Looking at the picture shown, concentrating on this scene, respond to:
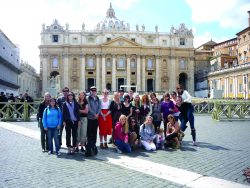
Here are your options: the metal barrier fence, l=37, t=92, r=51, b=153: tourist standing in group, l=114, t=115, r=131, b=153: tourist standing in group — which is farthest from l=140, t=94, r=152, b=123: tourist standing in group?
the metal barrier fence

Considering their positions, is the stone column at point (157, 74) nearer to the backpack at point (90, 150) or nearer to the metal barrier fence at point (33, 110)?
the metal barrier fence at point (33, 110)

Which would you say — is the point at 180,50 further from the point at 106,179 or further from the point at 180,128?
the point at 106,179

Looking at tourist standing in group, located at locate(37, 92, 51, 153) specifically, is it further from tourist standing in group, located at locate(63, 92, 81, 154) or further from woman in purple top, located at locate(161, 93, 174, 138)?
woman in purple top, located at locate(161, 93, 174, 138)

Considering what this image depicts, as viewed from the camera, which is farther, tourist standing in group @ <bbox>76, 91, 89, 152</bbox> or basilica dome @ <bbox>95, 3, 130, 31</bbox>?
basilica dome @ <bbox>95, 3, 130, 31</bbox>

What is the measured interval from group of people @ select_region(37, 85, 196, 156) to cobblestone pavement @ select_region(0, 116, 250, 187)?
439 mm

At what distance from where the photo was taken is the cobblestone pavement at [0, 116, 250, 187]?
6246 millimetres

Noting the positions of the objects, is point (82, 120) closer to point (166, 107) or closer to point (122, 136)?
point (122, 136)

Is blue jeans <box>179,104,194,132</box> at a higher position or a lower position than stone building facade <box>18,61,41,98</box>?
lower

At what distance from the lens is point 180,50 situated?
76.4m

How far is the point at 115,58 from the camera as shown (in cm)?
7412

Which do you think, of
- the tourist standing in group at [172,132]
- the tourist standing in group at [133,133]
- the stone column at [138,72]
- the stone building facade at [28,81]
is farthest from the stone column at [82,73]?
the tourist standing in group at [172,132]

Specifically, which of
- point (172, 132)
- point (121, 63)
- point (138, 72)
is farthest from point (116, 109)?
point (138, 72)

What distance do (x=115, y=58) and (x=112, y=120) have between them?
64.1 metres

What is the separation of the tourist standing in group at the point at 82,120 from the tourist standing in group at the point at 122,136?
972 mm
